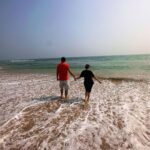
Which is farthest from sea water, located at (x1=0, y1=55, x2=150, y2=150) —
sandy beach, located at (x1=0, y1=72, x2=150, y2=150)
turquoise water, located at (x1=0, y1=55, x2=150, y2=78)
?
turquoise water, located at (x1=0, y1=55, x2=150, y2=78)

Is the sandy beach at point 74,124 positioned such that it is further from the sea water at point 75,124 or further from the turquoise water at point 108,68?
the turquoise water at point 108,68

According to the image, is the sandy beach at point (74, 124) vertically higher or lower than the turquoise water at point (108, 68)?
higher

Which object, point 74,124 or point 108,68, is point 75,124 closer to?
point 74,124

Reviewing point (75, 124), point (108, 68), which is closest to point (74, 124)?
point (75, 124)

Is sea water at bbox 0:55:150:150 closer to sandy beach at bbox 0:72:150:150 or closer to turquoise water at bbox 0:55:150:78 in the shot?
sandy beach at bbox 0:72:150:150

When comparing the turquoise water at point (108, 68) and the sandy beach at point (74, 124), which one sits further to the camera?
the turquoise water at point (108, 68)

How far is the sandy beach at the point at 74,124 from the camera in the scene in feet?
18.6

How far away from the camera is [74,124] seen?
23.3 ft

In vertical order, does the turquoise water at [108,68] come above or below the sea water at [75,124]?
below

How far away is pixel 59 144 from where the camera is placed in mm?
5672

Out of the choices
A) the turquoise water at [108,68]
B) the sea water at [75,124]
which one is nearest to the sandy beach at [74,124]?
the sea water at [75,124]

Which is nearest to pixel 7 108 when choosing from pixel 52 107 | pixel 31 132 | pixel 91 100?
pixel 52 107

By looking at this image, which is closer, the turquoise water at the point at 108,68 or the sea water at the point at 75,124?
the sea water at the point at 75,124

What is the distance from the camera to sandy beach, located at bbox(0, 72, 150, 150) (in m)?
5.66
